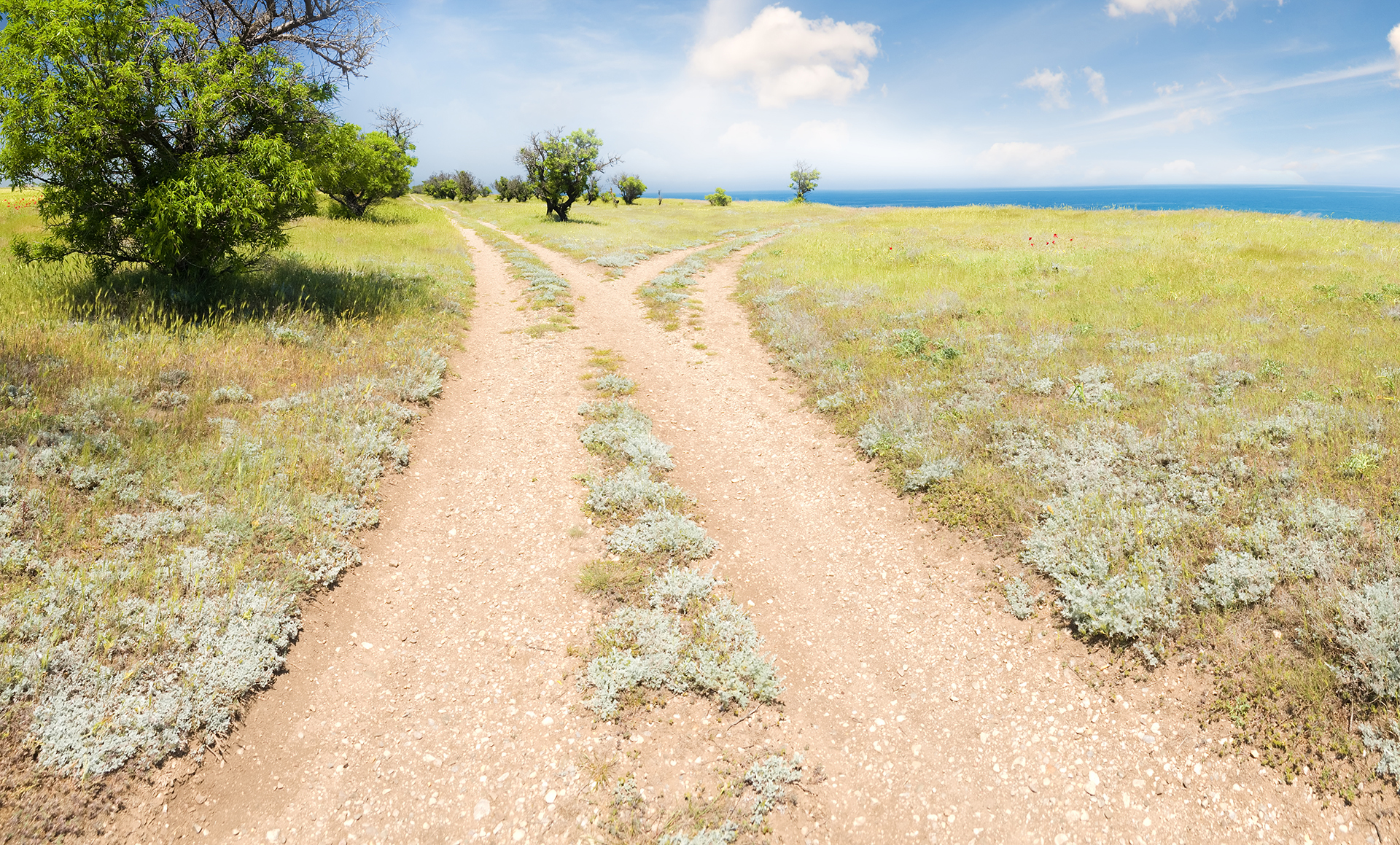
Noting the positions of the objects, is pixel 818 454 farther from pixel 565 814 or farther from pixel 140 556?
pixel 140 556

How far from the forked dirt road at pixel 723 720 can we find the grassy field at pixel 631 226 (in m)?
22.4

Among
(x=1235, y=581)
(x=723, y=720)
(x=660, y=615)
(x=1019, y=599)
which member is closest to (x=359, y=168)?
(x=660, y=615)

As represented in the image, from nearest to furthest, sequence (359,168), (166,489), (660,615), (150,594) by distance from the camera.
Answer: (150,594)
(660,615)
(166,489)
(359,168)

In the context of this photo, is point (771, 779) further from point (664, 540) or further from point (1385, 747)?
point (1385, 747)

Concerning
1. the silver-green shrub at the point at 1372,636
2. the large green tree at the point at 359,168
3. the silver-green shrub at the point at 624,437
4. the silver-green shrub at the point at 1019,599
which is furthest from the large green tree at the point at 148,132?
the silver-green shrub at the point at 1372,636

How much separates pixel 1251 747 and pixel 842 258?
24.8 meters

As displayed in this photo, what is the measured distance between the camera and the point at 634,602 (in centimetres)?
632

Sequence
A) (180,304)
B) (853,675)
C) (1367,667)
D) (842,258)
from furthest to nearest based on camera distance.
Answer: (842,258) → (180,304) → (853,675) → (1367,667)

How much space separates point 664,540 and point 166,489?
6.14m

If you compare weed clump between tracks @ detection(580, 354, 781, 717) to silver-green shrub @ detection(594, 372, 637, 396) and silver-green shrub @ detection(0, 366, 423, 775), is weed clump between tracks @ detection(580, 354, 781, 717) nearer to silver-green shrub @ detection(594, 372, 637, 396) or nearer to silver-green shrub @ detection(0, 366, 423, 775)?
silver-green shrub @ detection(0, 366, 423, 775)

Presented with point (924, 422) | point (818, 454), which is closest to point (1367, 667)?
point (924, 422)

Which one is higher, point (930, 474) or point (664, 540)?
point (930, 474)

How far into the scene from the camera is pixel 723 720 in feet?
16.8

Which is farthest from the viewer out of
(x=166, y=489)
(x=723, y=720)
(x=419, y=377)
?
(x=419, y=377)
